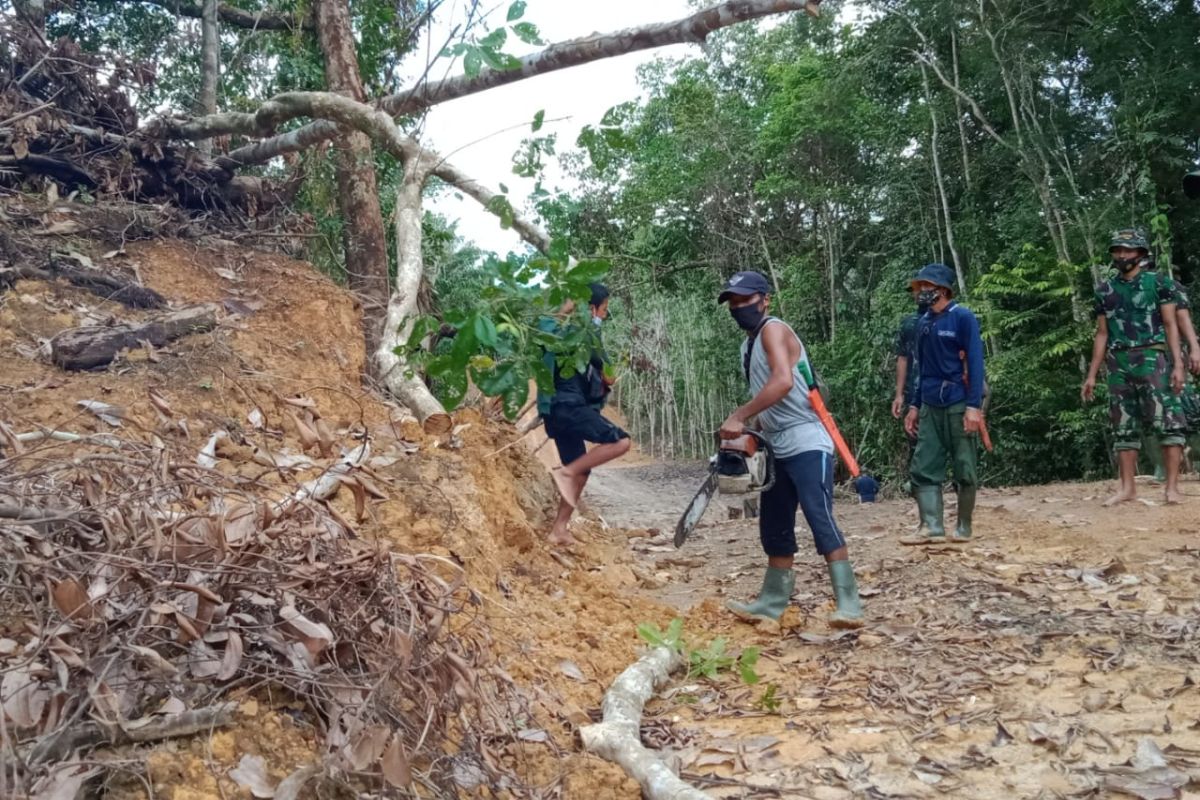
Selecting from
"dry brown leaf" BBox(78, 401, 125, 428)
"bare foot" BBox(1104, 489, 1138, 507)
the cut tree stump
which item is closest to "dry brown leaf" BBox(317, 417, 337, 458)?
"dry brown leaf" BBox(78, 401, 125, 428)

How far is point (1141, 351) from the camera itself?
6.26m

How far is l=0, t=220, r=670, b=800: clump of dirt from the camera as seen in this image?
2.32 m

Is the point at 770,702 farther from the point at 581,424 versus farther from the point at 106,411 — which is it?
the point at 106,411

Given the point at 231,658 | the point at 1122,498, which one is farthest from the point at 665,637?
the point at 1122,498

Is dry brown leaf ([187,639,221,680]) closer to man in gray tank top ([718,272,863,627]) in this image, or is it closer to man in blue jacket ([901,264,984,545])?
man in gray tank top ([718,272,863,627])

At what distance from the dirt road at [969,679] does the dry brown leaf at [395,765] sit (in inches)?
44.6

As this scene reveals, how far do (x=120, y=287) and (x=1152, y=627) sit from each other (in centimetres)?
603

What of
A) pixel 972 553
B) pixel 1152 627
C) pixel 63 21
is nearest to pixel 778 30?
pixel 63 21

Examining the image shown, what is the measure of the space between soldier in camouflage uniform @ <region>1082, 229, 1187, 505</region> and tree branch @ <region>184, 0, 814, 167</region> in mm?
2963

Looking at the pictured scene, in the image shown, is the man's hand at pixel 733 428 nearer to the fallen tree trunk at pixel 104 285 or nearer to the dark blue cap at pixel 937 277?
the dark blue cap at pixel 937 277

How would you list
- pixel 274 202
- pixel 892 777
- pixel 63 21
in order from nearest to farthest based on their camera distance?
1. pixel 892 777
2. pixel 274 202
3. pixel 63 21

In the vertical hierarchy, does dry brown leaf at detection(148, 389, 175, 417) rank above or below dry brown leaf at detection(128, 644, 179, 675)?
above

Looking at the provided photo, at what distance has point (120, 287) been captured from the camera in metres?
5.71

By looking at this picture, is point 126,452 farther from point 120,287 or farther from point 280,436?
point 120,287
